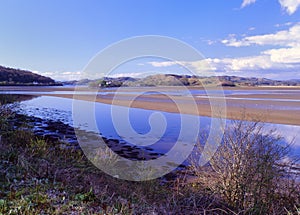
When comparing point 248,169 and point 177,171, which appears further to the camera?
point 177,171

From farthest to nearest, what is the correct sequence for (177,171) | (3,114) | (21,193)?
(3,114), (177,171), (21,193)

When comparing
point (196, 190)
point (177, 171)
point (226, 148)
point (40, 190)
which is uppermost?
point (226, 148)

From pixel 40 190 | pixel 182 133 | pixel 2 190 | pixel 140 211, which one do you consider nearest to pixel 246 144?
pixel 140 211

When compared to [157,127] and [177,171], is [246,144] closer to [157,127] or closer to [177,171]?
[177,171]

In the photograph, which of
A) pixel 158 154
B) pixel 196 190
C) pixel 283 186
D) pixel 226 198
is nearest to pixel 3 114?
pixel 158 154

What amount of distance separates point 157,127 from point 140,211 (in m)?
13.0

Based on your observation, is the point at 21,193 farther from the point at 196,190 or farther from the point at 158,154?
the point at 158,154

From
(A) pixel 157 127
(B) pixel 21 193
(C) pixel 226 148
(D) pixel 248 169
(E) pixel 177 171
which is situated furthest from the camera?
(A) pixel 157 127

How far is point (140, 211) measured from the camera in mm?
4410

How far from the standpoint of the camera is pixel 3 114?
11156mm

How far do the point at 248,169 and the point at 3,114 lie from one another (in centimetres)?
1020

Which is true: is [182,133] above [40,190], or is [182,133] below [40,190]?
below

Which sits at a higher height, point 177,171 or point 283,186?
point 283,186

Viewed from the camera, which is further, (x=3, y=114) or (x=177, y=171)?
(x=3, y=114)
